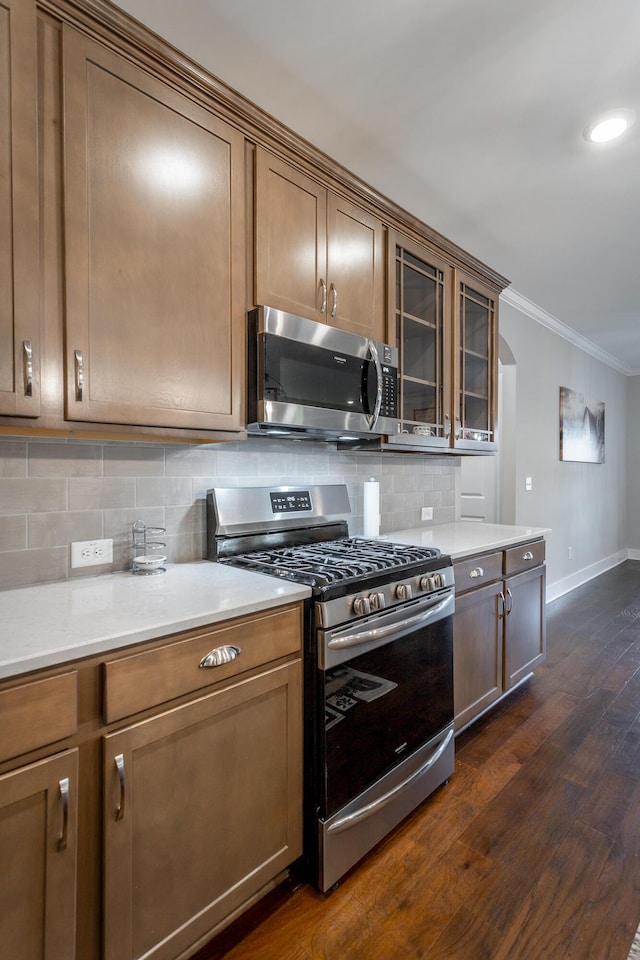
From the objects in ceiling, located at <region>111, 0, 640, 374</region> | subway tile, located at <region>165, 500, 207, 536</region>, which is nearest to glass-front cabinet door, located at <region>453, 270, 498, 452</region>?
ceiling, located at <region>111, 0, 640, 374</region>

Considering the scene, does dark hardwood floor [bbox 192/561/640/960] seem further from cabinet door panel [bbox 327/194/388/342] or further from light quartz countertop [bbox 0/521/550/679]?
cabinet door panel [bbox 327/194/388/342]

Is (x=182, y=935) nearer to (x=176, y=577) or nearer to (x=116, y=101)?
(x=176, y=577)

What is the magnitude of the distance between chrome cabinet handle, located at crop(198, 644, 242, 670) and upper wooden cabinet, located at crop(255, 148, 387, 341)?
1.16 meters

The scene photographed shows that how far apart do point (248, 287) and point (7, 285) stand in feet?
2.52

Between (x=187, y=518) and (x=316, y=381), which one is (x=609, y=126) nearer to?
(x=316, y=381)

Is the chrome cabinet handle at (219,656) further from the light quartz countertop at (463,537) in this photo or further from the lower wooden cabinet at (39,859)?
the light quartz countertop at (463,537)

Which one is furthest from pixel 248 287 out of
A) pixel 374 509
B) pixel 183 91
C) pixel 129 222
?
pixel 374 509

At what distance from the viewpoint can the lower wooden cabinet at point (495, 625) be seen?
2.21m

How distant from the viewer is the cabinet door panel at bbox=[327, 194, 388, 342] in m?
1.99

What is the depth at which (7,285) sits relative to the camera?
1.17 metres

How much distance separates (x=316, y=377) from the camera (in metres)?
1.88

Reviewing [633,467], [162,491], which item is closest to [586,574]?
[633,467]

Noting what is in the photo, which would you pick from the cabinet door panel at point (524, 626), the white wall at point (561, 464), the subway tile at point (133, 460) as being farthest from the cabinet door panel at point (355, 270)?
the white wall at point (561, 464)

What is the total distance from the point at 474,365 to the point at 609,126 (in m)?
1.22
